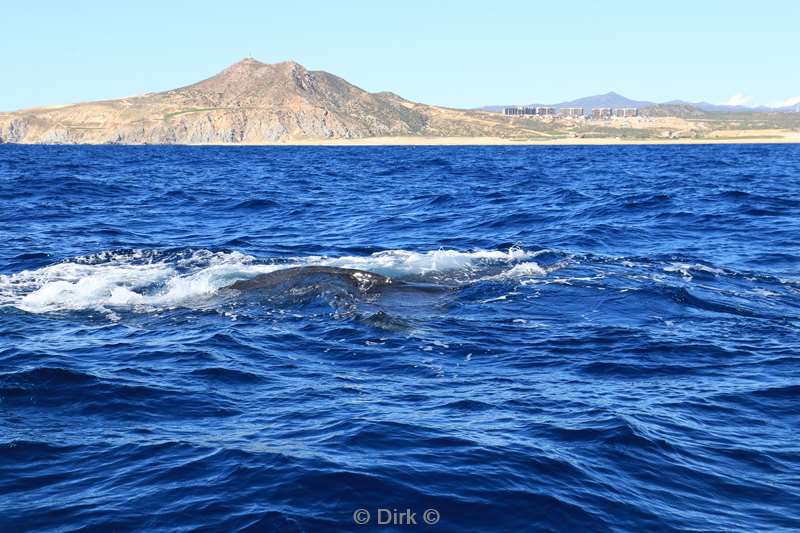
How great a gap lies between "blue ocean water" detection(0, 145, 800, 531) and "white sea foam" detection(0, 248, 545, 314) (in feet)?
0.40

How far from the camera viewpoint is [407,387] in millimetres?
11664

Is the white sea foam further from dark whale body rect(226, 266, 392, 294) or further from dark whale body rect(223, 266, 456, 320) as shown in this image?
dark whale body rect(223, 266, 456, 320)

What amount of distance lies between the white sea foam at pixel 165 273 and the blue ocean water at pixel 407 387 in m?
0.12

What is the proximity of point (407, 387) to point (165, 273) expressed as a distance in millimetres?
11558

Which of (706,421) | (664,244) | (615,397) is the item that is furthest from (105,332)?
(664,244)

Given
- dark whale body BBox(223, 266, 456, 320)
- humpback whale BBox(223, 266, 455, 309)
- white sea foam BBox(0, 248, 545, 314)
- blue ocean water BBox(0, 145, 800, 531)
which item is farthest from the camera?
white sea foam BBox(0, 248, 545, 314)

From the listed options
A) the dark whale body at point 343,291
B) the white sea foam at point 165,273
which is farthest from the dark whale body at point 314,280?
the white sea foam at point 165,273

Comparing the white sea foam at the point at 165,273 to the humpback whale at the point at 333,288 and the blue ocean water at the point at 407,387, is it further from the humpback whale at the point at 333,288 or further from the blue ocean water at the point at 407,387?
the humpback whale at the point at 333,288

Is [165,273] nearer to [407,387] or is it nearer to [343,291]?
[343,291]

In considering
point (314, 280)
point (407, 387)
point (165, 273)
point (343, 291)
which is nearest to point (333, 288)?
point (343, 291)

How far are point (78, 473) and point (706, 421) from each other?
25.9ft

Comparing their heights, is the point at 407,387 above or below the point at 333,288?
below

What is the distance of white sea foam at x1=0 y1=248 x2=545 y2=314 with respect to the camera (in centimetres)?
1777

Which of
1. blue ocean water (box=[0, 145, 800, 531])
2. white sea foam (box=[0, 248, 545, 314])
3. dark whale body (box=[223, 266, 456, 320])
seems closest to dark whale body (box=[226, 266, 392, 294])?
dark whale body (box=[223, 266, 456, 320])
